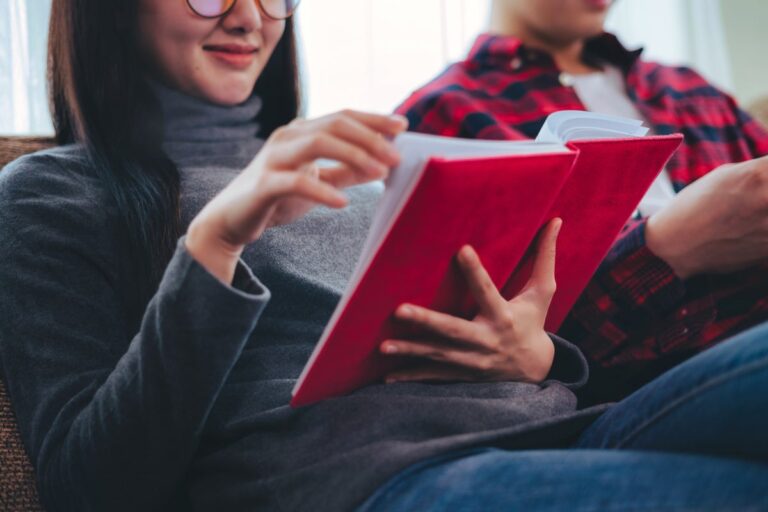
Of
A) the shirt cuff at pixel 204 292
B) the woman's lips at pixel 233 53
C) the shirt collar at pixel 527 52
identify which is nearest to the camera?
the shirt cuff at pixel 204 292

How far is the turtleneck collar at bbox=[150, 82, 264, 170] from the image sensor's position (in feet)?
3.06

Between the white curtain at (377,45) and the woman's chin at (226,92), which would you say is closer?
the woman's chin at (226,92)

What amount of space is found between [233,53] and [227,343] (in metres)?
0.49

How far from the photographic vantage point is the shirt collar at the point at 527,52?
1.33 metres

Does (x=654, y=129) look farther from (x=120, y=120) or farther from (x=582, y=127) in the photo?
(x=120, y=120)

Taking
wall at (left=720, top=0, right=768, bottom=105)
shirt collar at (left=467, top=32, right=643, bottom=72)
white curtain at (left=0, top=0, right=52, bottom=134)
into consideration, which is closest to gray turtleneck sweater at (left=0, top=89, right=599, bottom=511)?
white curtain at (left=0, top=0, right=52, bottom=134)

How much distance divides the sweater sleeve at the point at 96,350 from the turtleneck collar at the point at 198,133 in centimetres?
17

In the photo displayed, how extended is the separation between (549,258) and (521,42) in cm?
77

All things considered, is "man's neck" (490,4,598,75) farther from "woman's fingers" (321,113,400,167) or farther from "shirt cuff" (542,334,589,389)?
"woman's fingers" (321,113,400,167)

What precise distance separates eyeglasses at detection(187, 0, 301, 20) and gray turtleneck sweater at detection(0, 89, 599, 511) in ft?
0.72

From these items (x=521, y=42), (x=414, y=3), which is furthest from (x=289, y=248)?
(x=414, y=3)

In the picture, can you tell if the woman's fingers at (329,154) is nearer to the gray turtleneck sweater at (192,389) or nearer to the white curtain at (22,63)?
the gray turtleneck sweater at (192,389)

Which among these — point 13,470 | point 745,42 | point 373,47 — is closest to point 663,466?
point 13,470

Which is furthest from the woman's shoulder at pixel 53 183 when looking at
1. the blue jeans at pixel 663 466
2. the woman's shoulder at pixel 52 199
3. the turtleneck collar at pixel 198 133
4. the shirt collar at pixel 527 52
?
the shirt collar at pixel 527 52
